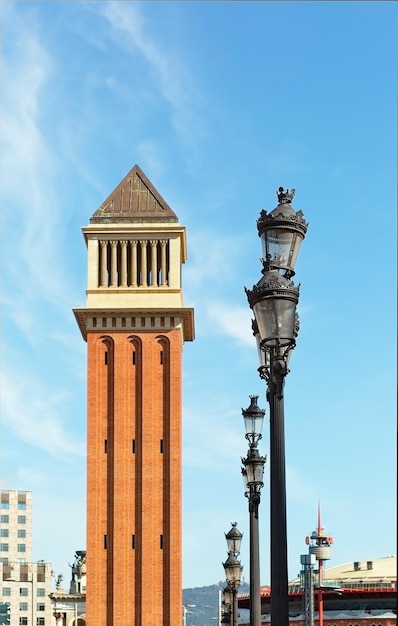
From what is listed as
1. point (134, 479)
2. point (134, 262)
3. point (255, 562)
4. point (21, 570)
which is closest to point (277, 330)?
point (255, 562)

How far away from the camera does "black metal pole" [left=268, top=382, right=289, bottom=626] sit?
11094 millimetres

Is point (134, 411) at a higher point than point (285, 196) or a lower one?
higher

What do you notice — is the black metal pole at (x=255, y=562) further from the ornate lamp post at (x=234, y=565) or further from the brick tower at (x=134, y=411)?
the brick tower at (x=134, y=411)

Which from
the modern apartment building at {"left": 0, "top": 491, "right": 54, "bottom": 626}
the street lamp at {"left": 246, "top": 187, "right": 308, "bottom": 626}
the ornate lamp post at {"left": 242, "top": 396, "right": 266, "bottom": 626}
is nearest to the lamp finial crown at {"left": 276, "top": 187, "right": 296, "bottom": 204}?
the street lamp at {"left": 246, "top": 187, "right": 308, "bottom": 626}

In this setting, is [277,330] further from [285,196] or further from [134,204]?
[134,204]

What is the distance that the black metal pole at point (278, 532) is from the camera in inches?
437

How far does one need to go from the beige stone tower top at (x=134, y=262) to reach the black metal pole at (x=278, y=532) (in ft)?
166

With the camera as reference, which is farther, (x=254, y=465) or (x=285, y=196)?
(x=254, y=465)

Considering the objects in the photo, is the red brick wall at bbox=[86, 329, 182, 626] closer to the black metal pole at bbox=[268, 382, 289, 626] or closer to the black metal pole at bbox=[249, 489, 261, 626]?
the black metal pole at bbox=[249, 489, 261, 626]

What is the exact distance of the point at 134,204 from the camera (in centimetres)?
6562

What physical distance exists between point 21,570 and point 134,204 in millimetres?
84711

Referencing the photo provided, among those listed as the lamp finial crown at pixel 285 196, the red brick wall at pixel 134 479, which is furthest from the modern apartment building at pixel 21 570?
the lamp finial crown at pixel 285 196

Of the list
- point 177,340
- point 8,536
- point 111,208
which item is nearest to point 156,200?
point 111,208

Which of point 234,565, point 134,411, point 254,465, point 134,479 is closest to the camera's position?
point 254,465
